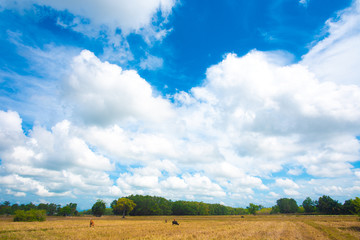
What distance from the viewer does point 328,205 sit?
14212 cm

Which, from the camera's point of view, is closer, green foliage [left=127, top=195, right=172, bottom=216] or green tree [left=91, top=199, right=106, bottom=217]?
green tree [left=91, top=199, right=106, bottom=217]

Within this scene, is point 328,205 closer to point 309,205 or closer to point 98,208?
point 309,205

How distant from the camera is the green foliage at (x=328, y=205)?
444ft

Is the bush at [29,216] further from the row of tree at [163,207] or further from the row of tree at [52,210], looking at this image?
the row of tree at [163,207]

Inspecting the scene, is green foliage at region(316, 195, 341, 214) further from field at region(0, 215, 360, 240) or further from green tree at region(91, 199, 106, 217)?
green tree at region(91, 199, 106, 217)

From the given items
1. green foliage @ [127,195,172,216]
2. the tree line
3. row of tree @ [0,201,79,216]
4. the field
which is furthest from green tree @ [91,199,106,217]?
the field

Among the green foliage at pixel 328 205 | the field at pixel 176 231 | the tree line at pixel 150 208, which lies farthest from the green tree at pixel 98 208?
the green foliage at pixel 328 205

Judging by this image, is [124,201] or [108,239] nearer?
[108,239]

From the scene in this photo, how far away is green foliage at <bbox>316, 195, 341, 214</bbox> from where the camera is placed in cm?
13538

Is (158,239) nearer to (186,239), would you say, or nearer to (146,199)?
(186,239)

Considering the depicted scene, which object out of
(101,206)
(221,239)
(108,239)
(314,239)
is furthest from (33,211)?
(314,239)

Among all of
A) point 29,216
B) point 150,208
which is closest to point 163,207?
point 150,208

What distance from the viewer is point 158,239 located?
2695 cm

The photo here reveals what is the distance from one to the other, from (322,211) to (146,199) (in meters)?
136
